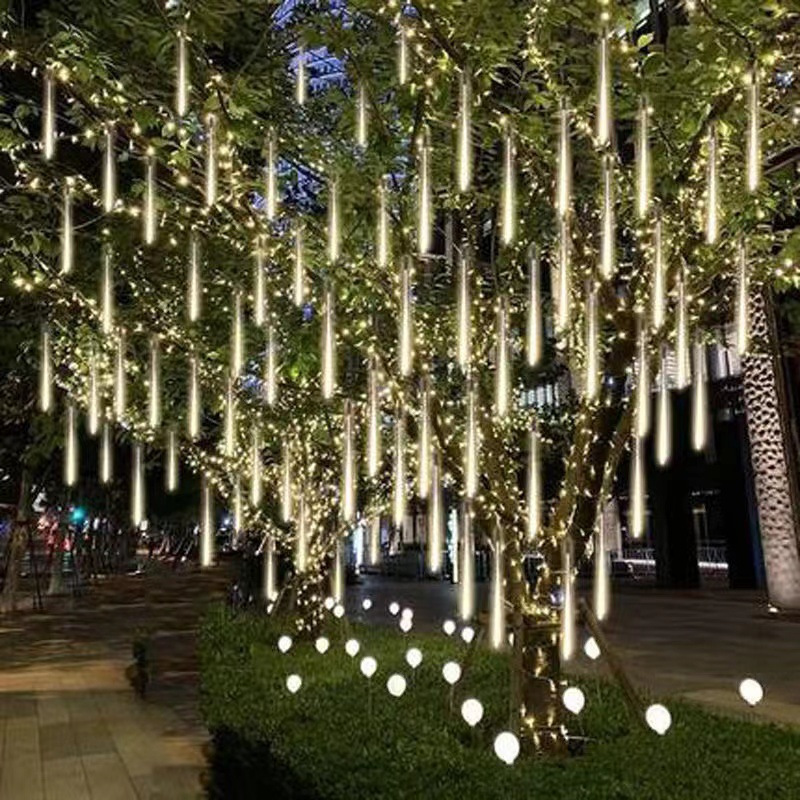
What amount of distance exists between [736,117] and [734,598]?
Answer: 77.5 feet

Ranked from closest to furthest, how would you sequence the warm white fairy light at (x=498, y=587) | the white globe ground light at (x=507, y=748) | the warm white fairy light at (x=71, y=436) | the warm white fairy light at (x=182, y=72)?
the warm white fairy light at (x=182, y=72)
the white globe ground light at (x=507, y=748)
the warm white fairy light at (x=498, y=587)
the warm white fairy light at (x=71, y=436)

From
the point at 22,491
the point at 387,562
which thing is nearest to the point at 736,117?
the point at 22,491

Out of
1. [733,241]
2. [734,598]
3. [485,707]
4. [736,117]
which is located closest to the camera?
[736,117]

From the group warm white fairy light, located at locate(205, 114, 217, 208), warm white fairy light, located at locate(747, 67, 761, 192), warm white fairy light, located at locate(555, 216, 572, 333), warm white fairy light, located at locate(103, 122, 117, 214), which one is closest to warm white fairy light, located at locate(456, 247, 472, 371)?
warm white fairy light, located at locate(555, 216, 572, 333)

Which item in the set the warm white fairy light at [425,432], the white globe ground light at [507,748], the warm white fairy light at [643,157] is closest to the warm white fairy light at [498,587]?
the warm white fairy light at [425,432]

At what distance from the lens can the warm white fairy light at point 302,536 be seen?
539 inches

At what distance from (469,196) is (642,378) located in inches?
101

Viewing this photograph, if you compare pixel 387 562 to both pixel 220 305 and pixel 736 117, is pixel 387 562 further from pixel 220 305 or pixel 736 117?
pixel 736 117

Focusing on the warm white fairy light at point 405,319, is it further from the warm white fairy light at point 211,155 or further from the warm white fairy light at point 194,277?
the warm white fairy light at point 194,277

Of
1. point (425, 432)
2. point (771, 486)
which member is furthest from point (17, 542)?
point (425, 432)

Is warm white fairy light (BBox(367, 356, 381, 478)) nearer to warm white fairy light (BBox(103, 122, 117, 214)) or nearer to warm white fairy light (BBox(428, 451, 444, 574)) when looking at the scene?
warm white fairy light (BBox(428, 451, 444, 574))

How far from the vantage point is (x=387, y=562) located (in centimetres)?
5041

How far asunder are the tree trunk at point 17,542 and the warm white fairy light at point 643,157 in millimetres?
24648

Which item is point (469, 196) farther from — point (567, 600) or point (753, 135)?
point (567, 600)
